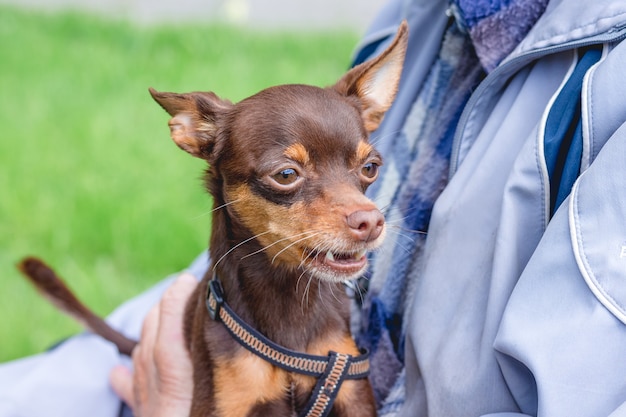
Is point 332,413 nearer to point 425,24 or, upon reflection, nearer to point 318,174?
point 318,174

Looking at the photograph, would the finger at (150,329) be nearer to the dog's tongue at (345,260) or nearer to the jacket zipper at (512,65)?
the dog's tongue at (345,260)

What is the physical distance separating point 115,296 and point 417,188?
2.23 meters

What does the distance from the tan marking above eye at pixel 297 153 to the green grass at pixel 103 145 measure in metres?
1.09

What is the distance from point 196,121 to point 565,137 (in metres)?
0.84

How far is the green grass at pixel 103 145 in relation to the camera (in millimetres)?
4066

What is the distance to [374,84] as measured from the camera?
2.09 m

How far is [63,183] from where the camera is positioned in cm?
459

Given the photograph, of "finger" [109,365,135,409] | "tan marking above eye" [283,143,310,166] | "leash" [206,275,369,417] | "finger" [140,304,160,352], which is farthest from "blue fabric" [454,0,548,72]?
"finger" [109,365,135,409]

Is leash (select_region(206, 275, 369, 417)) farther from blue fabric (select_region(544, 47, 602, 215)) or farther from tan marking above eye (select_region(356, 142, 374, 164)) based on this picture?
blue fabric (select_region(544, 47, 602, 215))

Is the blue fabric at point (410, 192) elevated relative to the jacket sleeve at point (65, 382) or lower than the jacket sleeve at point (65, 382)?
elevated

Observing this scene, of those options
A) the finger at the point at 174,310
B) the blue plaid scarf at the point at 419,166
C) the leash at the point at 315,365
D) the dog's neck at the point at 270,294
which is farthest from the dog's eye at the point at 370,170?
the finger at the point at 174,310

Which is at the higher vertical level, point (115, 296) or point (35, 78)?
point (35, 78)

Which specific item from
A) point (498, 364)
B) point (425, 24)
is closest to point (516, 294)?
point (498, 364)

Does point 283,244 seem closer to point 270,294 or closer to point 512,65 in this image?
point 270,294
